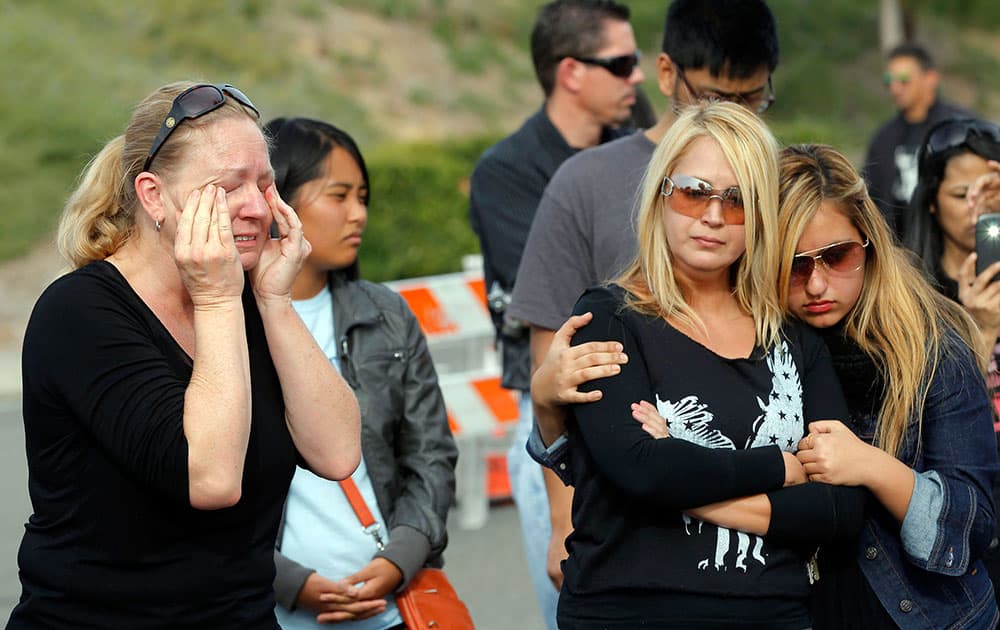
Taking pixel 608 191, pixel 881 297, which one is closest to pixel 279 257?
pixel 608 191

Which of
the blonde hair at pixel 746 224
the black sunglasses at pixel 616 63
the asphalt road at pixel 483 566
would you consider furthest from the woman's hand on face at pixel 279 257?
the asphalt road at pixel 483 566

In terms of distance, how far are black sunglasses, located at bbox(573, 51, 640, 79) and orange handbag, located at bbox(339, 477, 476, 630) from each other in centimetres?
213

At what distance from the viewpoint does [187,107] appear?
265 cm

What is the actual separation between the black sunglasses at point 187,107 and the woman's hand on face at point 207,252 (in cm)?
15

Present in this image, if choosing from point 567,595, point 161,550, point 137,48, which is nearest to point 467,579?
point 567,595

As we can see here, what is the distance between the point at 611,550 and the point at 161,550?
0.95 meters

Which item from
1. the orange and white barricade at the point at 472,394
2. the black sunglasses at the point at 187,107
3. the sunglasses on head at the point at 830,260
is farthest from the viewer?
the orange and white barricade at the point at 472,394

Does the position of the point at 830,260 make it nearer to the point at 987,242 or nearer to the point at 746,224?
the point at 746,224

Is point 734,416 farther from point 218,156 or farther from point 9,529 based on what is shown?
point 9,529

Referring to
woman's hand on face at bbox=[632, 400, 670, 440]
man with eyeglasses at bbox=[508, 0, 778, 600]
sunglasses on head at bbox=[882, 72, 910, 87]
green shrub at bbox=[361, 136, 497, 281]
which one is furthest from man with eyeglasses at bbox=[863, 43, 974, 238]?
woman's hand on face at bbox=[632, 400, 670, 440]

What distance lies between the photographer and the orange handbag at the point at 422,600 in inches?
135

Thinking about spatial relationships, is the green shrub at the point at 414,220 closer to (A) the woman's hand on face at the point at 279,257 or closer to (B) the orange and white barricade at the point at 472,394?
Result: (B) the orange and white barricade at the point at 472,394

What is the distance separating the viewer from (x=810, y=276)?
3.09 meters

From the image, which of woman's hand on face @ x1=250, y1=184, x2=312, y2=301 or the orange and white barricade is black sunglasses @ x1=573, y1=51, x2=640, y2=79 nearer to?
woman's hand on face @ x1=250, y1=184, x2=312, y2=301
